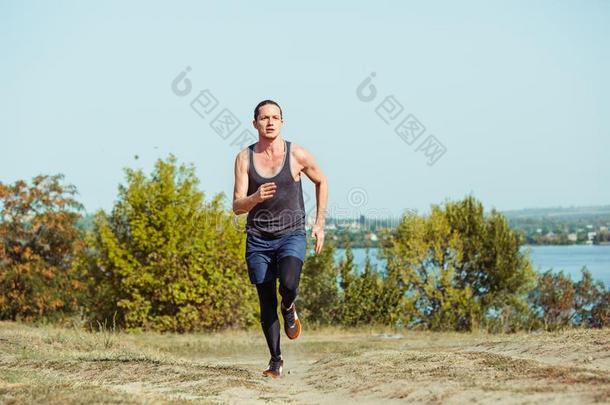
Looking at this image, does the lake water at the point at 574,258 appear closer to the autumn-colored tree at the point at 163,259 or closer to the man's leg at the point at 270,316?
the autumn-colored tree at the point at 163,259

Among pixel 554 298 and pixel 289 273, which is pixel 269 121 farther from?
pixel 554 298

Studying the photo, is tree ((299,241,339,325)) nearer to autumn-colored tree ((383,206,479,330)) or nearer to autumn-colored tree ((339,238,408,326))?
autumn-colored tree ((339,238,408,326))

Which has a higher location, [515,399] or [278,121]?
[278,121]

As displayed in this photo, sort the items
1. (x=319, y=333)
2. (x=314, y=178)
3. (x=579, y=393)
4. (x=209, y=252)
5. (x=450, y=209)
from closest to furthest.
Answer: (x=579, y=393)
(x=314, y=178)
(x=319, y=333)
(x=209, y=252)
(x=450, y=209)

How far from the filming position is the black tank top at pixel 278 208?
30.7 feet

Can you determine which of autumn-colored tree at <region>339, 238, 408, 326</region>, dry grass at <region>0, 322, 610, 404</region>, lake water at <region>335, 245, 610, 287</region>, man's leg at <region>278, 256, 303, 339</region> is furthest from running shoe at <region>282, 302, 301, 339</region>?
lake water at <region>335, 245, 610, 287</region>

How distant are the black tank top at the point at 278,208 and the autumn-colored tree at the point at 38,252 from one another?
28750 millimetres

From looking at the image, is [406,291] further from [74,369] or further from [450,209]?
[74,369]

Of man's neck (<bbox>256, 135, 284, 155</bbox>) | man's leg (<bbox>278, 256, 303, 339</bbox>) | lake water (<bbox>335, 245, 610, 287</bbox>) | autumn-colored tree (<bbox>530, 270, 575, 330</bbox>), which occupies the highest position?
man's neck (<bbox>256, 135, 284, 155</bbox>)

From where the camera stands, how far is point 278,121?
9.53m

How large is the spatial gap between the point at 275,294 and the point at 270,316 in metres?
0.35

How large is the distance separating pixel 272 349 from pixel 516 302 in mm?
37316

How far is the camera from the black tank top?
937 cm

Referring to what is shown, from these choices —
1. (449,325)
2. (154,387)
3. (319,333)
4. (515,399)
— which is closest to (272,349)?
(154,387)
